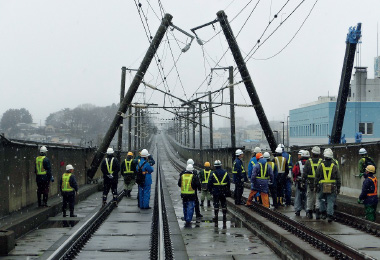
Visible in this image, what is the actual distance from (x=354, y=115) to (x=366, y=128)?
2.05 m

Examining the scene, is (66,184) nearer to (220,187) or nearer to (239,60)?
(220,187)

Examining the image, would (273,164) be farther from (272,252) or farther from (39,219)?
(39,219)

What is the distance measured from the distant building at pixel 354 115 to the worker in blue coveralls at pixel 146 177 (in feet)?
143

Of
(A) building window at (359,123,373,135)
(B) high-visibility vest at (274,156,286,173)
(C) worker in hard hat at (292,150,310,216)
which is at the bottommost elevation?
(C) worker in hard hat at (292,150,310,216)

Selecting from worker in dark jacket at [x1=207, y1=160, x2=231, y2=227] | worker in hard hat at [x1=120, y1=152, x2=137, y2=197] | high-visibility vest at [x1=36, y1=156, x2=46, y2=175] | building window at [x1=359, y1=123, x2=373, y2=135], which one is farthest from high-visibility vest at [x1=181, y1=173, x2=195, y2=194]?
building window at [x1=359, y1=123, x2=373, y2=135]

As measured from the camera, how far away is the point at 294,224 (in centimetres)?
1465

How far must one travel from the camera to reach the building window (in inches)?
2566

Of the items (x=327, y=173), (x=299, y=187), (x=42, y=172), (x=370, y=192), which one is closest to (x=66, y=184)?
(x=42, y=172)

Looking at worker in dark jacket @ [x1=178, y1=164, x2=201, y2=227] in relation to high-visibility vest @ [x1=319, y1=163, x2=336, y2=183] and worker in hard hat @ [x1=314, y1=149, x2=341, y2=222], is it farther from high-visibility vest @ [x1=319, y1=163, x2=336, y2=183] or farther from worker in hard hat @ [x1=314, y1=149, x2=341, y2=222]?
high-visibility vest @ [x1=319, y1=163, x2=336, y2=183]

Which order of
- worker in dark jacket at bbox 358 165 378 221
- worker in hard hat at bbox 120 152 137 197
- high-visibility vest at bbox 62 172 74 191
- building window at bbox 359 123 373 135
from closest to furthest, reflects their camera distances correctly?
worker in dark jacket at bbox 358 165 378 221 → high-visibility vest at bbox 62 172 74 191 → worker in hard hat at bbox 120 152 137 197 → building window at bbox 359 123 373 135

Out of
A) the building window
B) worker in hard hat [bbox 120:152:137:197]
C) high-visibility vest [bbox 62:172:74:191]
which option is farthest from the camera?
the building window

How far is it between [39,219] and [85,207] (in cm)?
580

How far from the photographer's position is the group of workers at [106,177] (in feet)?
55.8

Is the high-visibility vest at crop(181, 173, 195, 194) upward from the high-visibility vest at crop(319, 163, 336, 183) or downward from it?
downward
